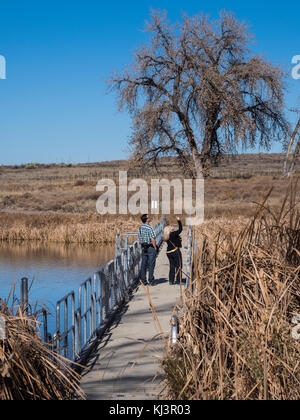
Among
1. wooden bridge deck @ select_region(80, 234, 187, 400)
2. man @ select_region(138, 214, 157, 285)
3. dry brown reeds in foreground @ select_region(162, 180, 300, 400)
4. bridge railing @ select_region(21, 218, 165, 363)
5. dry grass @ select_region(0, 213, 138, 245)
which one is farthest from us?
dry grass @ select_region(0, 213, 138, 245)

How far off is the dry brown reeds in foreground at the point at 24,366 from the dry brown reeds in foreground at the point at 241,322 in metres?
0.98

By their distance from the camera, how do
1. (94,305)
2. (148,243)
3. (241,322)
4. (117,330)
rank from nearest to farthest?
(241,322)
(94,305)
(117,330)
(148,243)

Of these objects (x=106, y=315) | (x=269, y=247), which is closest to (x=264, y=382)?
(x=269, y=247)

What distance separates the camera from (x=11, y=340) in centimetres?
429

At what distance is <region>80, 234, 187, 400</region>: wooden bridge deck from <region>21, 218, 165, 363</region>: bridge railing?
19 centimetres

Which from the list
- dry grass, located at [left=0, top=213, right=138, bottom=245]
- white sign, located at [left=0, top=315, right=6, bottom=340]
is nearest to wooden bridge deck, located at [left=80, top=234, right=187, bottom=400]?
white sign, located at [left=0, top=315, right=6, bottom=340]

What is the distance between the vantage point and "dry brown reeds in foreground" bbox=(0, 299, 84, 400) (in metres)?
4.15

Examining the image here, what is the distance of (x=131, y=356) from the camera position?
7.36m

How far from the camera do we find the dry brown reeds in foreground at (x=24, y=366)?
415 cm

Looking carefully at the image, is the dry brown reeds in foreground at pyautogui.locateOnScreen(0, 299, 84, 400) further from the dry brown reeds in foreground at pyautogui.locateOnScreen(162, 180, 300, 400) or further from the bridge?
the dry brown reeds in foreground at pyautogui.locateOnScreen(162, 180, 300, 400)

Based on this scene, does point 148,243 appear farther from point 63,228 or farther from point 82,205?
point 82,205

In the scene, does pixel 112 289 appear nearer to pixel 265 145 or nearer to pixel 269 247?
pixel 269 247

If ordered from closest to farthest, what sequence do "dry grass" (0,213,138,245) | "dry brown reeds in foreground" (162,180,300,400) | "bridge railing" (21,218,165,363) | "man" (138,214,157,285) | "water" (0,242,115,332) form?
1. "dry brown reeds in foreground" (162,180,300,400)
2. "bridge railing" (21,218,165,363)
3. "man" (138,214,157,285)
4. "water" (0,242,115,332)
5. "dry grass" (0,213,138,245)

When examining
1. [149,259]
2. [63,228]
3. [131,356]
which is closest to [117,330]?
[131,356]
